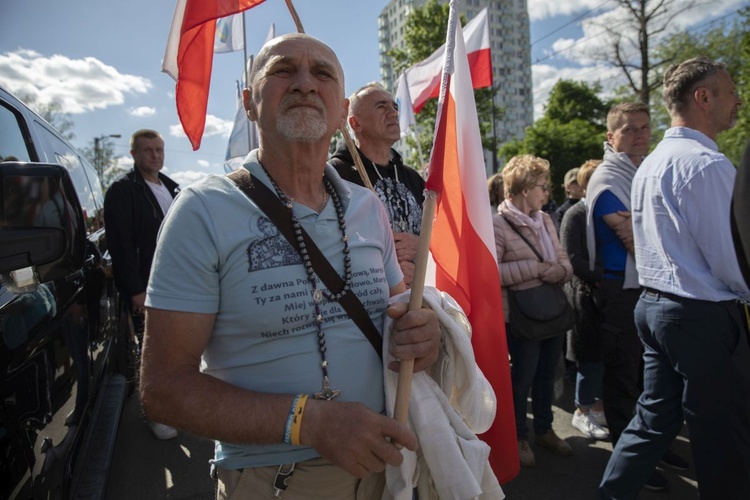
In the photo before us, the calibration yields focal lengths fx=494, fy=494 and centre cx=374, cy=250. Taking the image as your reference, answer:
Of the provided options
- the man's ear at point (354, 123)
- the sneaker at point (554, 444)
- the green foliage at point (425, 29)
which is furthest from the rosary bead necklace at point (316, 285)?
the green foliage at point (425, 29)

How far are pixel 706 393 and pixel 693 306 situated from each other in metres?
0.40

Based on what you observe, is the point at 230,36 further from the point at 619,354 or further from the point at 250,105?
the point at 619,354

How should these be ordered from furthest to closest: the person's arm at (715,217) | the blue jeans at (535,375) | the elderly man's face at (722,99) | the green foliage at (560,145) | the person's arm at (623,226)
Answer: the green foliage at (560,145)
the blue jeans at (535,375)
the person's arm at (623,226)
the elderly man's face at (722,99)
the person's arm at (715,217)

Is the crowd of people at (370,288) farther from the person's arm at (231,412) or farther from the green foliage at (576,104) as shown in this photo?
the green foliage at (576,104)

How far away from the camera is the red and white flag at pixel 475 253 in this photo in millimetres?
1922

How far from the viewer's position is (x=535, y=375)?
11.8 feet

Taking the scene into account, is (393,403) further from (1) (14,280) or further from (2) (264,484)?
(1) (14,280)

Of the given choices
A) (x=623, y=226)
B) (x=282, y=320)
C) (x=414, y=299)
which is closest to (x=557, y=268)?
(x=623, y=226)

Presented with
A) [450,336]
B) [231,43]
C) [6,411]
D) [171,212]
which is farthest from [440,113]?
[231,43]

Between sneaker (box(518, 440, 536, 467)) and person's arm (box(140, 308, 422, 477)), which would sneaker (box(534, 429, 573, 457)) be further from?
person's arm (box(140, 308, 422, 477))

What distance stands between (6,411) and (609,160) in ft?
11.5

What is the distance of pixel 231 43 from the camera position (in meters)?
4.78

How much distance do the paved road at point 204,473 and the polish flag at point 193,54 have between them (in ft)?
7.34

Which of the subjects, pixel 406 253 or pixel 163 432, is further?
pixel 163 432
